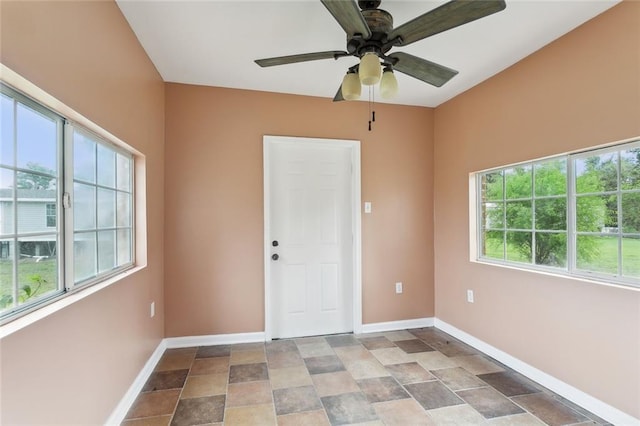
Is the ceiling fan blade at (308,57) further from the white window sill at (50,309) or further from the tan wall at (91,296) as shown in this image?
the white window sill at (50,309)

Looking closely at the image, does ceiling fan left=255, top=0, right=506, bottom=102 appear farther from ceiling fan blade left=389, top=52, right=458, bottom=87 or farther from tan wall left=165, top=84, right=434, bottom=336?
tan wall left=165, top=84, right=434, bottom=336

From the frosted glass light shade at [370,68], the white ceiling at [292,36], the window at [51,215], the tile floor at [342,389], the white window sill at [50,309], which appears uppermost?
the white ceiling at [292,36]

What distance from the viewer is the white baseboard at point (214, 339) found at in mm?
3182

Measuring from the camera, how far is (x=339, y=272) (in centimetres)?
363

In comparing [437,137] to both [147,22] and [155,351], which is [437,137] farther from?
[155,351]

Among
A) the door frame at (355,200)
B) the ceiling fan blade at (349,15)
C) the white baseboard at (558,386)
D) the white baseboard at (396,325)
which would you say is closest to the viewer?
the ceiling fan blade at (349,15)

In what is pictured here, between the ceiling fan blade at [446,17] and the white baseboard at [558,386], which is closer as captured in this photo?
the ceiling fan blade at [446,17]

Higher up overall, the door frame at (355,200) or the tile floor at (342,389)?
the door frame at (355,200)

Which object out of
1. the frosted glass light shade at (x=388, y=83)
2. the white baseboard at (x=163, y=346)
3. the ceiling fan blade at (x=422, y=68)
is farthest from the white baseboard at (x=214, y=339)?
the ceiling fan blade at (x=422, y=68)

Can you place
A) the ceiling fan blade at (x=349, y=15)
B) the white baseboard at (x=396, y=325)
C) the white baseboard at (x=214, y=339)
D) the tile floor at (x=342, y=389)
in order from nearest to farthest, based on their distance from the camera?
the ceiling fan blade at (x=349, y=15) → the tile floor at (x=342, y=389) → the white baseboard at (x=214, y=339) → the white baseboard at (x=396, y=325)

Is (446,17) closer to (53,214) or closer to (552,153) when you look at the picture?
(552,153)

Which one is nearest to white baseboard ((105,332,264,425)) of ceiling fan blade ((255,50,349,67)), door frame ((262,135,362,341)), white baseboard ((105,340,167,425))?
white baseboard ((105,340,167,425))

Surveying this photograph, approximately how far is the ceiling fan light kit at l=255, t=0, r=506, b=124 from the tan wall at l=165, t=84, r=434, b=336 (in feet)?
4.64

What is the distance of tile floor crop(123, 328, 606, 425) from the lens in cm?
211
